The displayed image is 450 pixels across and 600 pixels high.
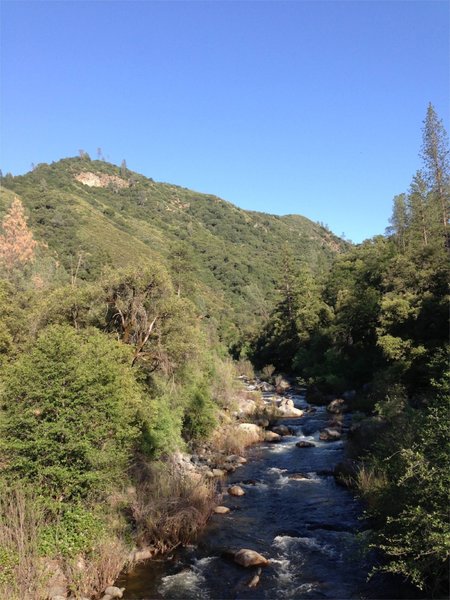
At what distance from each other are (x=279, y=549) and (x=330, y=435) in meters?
14.4

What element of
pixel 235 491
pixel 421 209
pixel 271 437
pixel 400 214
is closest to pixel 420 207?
pixel 421 209

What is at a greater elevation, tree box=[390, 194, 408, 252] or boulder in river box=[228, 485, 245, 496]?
tree box=[390, 194, 408, 252]

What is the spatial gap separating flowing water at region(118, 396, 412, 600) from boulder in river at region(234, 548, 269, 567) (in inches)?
8.0

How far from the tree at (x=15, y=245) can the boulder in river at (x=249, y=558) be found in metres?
57.2

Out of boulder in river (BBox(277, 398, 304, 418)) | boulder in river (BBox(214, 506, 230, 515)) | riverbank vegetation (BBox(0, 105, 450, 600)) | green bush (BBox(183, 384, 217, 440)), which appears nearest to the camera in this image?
riverbank vegetation (BBox(0, 105, 450, 600))

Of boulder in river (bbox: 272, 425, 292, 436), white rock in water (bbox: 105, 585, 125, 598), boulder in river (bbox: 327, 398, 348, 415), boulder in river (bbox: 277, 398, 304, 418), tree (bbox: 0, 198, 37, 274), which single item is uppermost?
tree (bbox: 0, 198, 37, 274)

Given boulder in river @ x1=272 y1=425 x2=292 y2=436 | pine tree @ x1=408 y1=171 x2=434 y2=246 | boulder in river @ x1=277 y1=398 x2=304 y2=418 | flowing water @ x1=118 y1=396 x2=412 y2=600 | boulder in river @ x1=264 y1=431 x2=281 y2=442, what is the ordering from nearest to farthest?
1. flowing water @ x1=118 y1=396 x2=412 y2=600
2. boulder in river @ x1=264 y1=431 x2=281 y2=442
3. boulder in river @ x1=272 y1=425 x2=292 y2=436
4. boulder in river @ x1=277 y1=398 x2=304 y2=418
5. pine tree @ x1=408 y1=171 x2=434 y2=246

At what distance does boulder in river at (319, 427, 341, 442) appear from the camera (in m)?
27.2

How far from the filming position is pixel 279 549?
1408cm

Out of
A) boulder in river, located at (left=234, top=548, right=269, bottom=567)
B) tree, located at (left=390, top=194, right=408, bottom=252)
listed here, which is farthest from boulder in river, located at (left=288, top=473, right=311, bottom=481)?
tree, located at (left=390, top=194, right=408, bottom=252)

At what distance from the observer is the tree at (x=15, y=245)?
67.1 m

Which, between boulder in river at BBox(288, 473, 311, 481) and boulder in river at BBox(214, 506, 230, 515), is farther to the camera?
boulder in river at BBox(288, 473, 311, 481)

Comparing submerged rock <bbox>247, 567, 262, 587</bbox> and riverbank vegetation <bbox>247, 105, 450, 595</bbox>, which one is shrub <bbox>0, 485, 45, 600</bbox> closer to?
submerged rock <bbox>247, 567, 262, 587</bbox>

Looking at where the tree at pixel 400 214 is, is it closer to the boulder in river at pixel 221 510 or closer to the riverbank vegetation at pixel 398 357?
the riverbank vegetation at pixel 398 357
